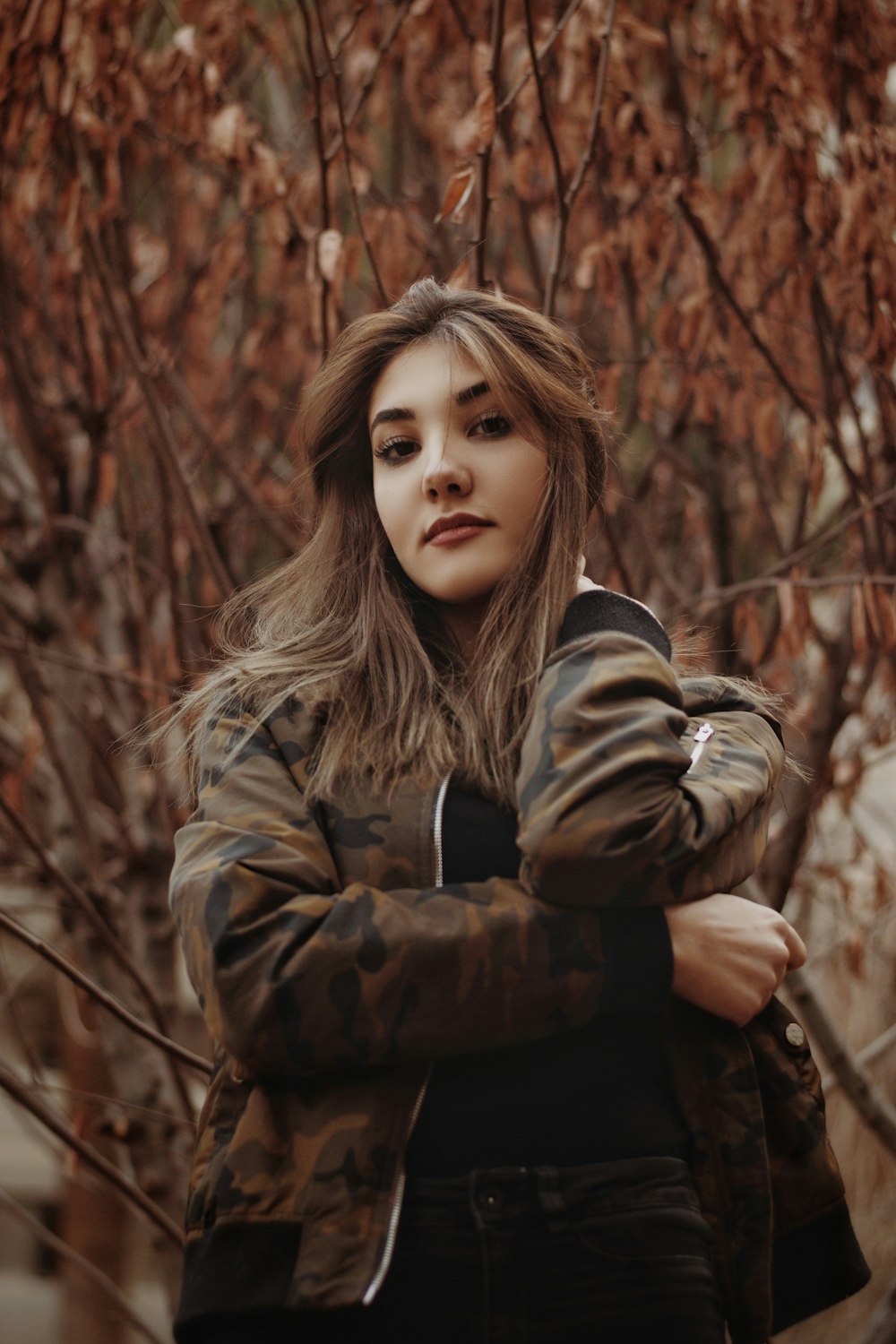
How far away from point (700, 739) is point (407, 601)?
16.6 inches

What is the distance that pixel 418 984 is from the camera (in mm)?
1216

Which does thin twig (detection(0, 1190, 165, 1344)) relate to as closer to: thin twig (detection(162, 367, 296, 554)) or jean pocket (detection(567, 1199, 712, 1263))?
thin twig (detection(162, 367, 296, 554))

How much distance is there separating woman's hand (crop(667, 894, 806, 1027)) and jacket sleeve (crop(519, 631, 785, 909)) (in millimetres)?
26

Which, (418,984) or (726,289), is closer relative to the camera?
(418,984)

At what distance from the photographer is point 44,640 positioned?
3.08m

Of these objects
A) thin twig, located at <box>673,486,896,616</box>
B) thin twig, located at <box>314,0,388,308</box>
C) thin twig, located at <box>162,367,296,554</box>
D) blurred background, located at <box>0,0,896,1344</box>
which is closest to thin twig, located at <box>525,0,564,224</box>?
blurred background, located at <box>0,0,896,1344</box>

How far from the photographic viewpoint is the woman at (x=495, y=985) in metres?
1.20

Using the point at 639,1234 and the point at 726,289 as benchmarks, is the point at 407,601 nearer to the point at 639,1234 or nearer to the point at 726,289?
the point at 639,1234

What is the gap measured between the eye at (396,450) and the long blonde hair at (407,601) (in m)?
0.12

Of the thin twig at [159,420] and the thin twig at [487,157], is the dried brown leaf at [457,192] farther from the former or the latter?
the thin twig at [159,420]

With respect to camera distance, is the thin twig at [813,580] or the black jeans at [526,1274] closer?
the black jeans at [526,1274]

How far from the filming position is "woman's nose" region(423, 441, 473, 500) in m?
1.52

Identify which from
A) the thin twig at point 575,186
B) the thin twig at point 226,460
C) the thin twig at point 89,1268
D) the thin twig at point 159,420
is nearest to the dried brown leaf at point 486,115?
the thin twig at point 575,186

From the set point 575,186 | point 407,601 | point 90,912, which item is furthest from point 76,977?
point 575,186
